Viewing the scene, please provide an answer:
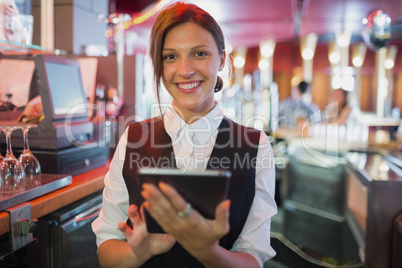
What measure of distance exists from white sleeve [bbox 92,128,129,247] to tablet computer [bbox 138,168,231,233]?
0.39 metres

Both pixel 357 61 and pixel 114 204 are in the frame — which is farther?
pixel 357 61

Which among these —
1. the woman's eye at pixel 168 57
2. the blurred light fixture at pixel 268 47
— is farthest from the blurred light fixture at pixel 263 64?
the woman's eye at pixel 168 57

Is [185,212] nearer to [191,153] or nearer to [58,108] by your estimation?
[191,153]

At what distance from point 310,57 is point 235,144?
9.97 metres

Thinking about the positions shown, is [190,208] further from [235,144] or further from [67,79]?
[67,79]

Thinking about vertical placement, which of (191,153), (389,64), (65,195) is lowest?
(65,195)

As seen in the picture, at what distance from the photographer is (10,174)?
1320 mm

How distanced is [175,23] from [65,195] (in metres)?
0.89

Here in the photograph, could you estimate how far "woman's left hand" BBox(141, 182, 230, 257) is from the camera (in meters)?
0.70

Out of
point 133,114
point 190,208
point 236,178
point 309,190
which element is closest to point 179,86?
point 236,178

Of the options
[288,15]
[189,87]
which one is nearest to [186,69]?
[189,87]

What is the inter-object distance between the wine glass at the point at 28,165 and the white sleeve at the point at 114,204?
45 cm

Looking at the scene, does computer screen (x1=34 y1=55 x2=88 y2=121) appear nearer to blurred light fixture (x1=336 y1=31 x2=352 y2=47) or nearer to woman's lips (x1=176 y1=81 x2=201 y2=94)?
woman's lips (x1=176 y1=81 x2=201 y2=94)

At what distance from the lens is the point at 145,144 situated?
110 cm
